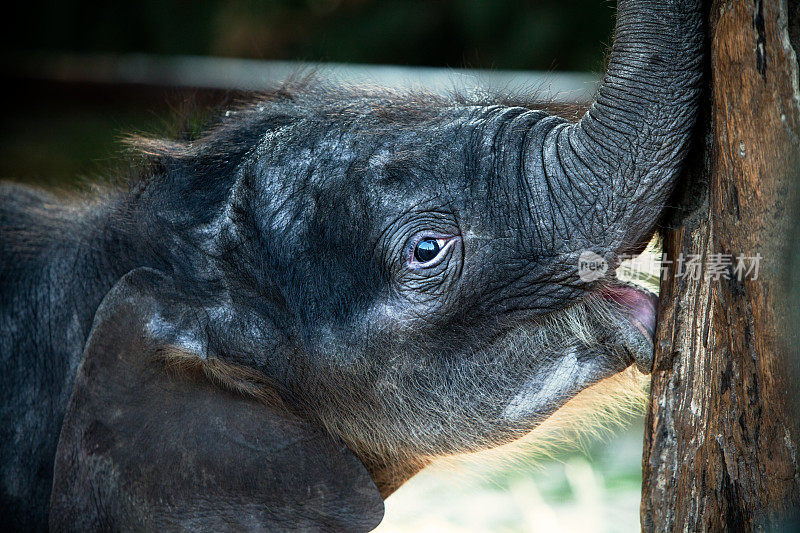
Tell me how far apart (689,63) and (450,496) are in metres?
3.57

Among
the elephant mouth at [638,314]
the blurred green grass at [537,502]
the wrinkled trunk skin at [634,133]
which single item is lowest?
the blurred green grass at [537,502]

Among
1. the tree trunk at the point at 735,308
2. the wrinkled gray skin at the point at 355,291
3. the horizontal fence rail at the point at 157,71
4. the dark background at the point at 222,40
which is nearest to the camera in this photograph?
the tree trunk at the point at 735,308

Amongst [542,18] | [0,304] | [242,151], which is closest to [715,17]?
[242,151]

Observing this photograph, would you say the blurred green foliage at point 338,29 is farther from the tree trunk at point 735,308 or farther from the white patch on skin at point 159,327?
the tree trunk at point 735,308

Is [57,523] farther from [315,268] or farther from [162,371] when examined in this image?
[315,268]

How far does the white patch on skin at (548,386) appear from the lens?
2.16 meters

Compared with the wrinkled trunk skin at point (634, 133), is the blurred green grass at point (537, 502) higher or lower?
lower

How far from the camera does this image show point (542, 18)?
6.61 meters

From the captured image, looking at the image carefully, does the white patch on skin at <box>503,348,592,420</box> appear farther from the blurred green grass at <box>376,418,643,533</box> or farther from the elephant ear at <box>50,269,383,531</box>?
the blurred green grass at <box>376,418,643,533</box>

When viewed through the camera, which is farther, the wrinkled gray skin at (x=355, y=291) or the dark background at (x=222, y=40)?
the dark background at (x=222, y=40)

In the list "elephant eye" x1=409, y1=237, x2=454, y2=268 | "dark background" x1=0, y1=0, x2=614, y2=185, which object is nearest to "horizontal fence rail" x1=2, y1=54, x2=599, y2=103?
"dark background" x1=0, y1=0, x2=614, y2=185

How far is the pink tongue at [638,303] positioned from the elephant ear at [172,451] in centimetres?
91

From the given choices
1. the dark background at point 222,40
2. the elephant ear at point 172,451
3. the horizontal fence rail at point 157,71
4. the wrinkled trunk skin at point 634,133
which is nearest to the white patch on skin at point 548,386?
the wrinkled trunk skin at point 634,133

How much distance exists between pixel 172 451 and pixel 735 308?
1.53 meters
